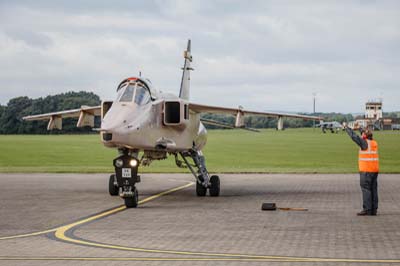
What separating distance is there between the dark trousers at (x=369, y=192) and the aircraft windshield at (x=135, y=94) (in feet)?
20.1

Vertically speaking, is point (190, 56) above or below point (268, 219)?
above

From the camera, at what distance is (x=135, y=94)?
64.7 ft

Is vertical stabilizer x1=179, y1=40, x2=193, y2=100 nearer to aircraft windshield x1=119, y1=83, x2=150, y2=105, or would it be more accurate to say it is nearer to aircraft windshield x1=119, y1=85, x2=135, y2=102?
aircraft windshield x1=119, y1=83, x2=150, y2=105

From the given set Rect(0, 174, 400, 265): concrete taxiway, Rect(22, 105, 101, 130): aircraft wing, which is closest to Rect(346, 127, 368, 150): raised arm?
Rect(0, 174, 400, 265): concrete taxiway

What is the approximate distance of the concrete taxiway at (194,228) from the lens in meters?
10.9

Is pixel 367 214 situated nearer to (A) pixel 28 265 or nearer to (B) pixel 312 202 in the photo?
(B) pixel 312 202

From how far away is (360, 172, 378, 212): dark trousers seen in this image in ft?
55.7

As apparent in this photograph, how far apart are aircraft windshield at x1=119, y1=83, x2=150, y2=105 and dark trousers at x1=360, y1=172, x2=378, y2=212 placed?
6.14 m

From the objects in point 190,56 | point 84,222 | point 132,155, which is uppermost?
point 190,56

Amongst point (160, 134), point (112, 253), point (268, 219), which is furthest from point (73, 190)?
point (112, 253)

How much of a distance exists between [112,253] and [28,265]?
4.92 feet

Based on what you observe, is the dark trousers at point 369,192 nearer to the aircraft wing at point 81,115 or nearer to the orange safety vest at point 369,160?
the orange safety vest at point 369,160

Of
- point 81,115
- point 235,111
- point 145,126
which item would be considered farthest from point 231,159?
point 145,126

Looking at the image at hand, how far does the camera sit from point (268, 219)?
1611 cm
